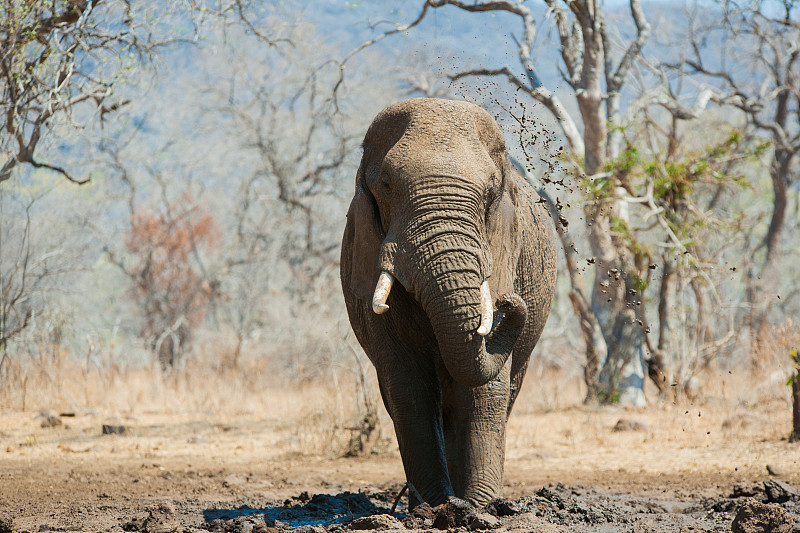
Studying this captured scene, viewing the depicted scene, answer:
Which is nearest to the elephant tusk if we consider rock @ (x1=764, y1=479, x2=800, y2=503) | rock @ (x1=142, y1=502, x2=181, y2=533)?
rock @ (x1=142, y1=502, x2=181, y2=533)

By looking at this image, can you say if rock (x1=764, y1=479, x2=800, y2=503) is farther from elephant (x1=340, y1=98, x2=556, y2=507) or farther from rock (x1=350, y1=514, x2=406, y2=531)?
rock (x1=350, y1=514, x2=406, y2=531)

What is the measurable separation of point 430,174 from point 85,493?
15.1ft

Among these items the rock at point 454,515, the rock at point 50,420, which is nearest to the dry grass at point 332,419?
the rock at point 50,420

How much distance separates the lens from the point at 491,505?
5359 millimetres

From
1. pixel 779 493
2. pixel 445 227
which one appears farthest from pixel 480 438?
pixel 779 493

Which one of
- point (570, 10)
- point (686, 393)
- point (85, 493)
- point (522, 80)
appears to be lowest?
point (85, 493)

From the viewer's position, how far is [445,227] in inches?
188

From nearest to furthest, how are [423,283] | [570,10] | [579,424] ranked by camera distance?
[423,283] < [579,424] < [570,10]

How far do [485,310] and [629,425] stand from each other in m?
8.00

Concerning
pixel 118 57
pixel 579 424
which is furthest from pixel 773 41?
pixel 118 57

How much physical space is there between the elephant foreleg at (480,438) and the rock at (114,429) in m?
7.42

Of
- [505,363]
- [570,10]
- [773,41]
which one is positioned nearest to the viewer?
[505,363]

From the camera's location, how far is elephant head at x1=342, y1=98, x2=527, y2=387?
187 inches

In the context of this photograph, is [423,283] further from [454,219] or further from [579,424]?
[579,424]
